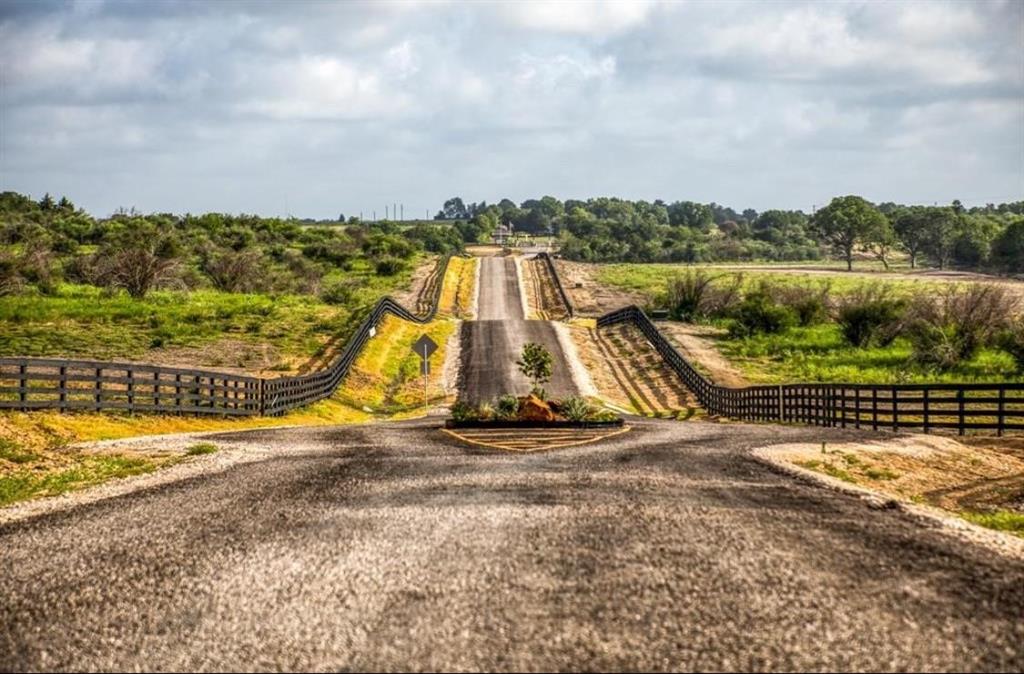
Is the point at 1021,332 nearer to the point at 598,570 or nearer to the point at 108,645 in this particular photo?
the point at 598,570

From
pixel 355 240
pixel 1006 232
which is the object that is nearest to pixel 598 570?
pixel 355 240

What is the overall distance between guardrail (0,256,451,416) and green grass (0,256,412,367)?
230 inches

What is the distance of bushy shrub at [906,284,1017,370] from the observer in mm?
51781

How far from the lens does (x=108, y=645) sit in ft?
30.5

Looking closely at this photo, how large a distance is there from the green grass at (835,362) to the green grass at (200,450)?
33.0m

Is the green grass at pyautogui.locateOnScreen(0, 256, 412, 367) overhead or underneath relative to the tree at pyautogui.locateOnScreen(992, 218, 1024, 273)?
underneath

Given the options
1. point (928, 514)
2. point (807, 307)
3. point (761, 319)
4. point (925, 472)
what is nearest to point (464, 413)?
point (925, 472)

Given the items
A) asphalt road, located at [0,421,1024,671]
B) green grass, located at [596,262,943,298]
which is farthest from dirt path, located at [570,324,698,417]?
green grass, located at [596,262,943,298]

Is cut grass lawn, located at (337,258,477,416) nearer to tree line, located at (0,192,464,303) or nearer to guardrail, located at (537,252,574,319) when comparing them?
guardrail, located at (537,252,574,319)

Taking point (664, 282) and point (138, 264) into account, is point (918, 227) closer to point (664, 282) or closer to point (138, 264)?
point (664, 282)

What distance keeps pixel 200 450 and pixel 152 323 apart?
114 feet

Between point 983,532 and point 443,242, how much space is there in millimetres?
172258

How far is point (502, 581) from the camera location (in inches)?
423

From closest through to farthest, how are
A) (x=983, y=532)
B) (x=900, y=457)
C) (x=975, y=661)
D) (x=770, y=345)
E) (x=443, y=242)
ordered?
(x=975, y=661)
(x=983, y=532)
(x=900, y=457)
(x=770, y=345)
(x=443, y=242)
